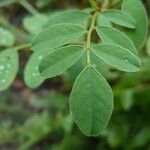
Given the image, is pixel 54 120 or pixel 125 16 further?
pixel 54 120

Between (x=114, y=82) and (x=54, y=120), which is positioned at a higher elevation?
(x=114, y=82)

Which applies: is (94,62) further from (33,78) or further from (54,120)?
(54,120)

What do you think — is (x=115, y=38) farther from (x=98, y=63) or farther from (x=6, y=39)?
(x=6, y=39)

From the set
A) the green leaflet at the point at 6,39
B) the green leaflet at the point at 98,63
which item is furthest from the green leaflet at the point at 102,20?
the green leaflet at the point at 6,39

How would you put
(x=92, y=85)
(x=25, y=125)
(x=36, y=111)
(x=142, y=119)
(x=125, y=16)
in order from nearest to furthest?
Answer: (x=92, y=85)
(x=125, y=16)
(x=142, y=119)
(x=25, y=125)
(x=36, y=111)

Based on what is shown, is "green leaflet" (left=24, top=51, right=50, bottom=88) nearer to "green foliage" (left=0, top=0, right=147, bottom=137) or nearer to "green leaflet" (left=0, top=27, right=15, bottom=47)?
"green foliage" (left=0, top=0, right=147, bottom=137)

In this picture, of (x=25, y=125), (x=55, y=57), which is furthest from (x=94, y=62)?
(x=25, y=125)

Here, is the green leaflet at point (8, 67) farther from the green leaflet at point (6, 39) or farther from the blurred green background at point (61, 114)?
the blurred green background at point (61, 114)
